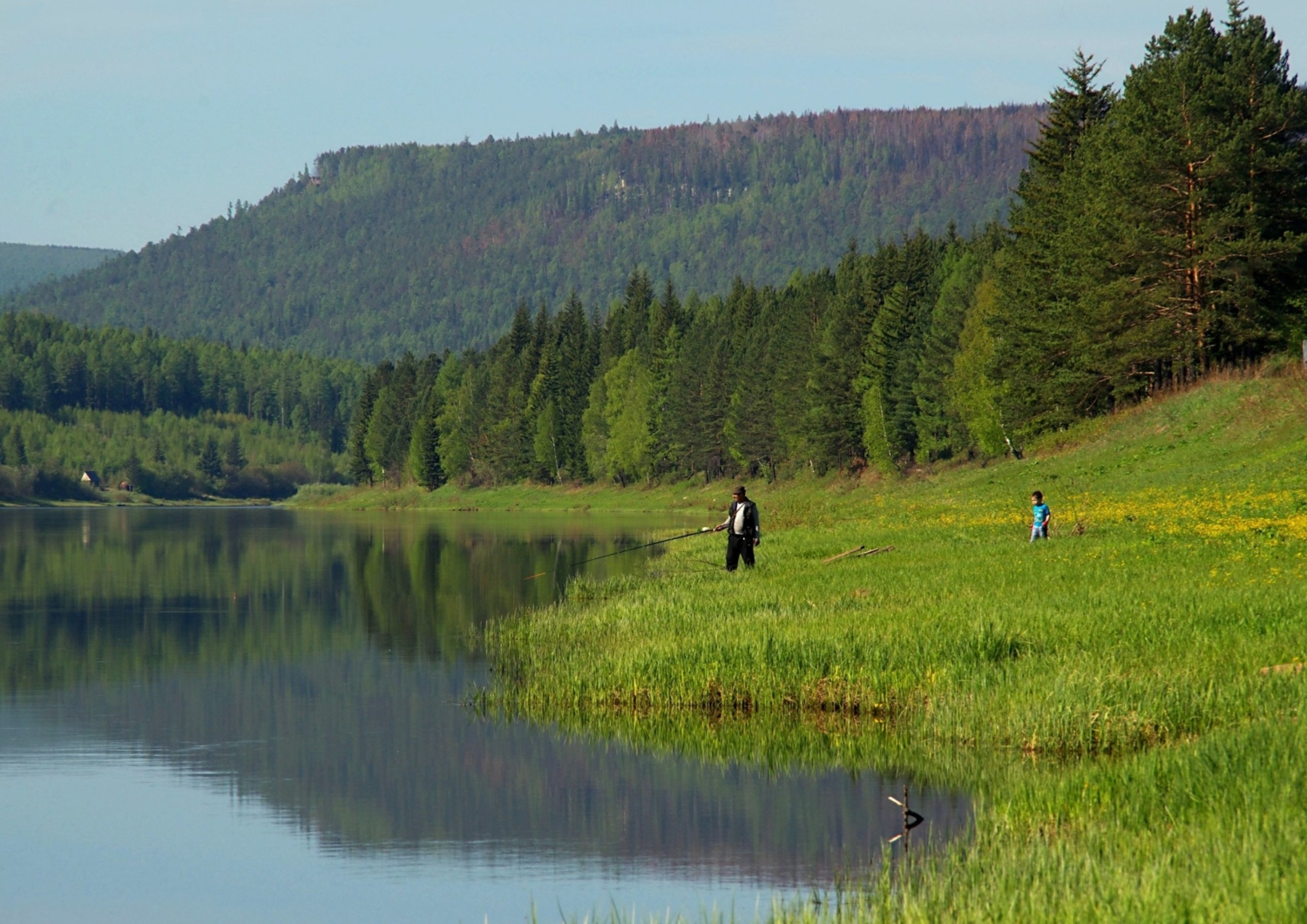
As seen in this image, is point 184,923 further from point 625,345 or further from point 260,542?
point 625,345

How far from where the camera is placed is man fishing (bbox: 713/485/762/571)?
111 ft

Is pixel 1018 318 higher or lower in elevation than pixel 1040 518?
higher

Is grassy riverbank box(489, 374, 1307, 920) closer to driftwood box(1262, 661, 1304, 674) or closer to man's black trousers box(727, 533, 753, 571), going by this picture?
driftwood box(1262, 661, 1304, 674)

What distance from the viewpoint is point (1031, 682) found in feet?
56.3

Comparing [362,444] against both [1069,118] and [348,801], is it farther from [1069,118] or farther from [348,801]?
[348,801]

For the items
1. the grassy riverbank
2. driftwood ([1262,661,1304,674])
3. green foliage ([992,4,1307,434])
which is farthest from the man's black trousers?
green foliage ([992,4,1307,434])

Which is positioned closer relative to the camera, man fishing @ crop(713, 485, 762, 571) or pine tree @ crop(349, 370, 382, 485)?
man fishing @ crop(713, 485, 762, 571)

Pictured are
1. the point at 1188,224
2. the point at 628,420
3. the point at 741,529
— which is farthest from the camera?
the point at 628,420

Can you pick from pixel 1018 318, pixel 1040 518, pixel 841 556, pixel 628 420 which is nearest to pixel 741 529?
pixel 841 556

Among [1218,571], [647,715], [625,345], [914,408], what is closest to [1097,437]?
[914,408]

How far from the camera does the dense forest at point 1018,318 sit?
5478 centimetres

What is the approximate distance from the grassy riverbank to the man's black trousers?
901 millimetres

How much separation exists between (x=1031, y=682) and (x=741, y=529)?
665 inches

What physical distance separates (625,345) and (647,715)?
125 metres
